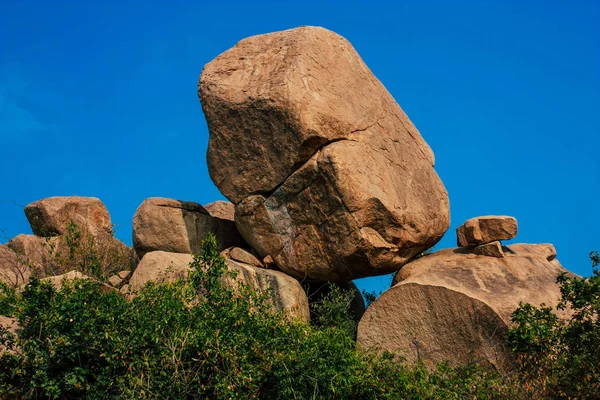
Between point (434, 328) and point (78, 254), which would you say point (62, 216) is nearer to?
point (78, 254)

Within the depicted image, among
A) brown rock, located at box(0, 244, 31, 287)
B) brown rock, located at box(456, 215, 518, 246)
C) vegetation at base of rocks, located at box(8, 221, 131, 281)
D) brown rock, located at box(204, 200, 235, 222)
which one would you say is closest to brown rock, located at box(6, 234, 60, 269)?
vegetation at base of rocks, located at box(8, 221, 131, 281)

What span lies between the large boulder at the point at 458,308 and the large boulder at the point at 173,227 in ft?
15.2

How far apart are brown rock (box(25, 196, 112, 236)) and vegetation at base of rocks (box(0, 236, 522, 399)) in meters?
9.44

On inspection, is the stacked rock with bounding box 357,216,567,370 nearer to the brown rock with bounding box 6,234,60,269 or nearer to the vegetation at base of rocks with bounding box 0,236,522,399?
the vegetation at base of rocks with bounding box 0,236,522,399

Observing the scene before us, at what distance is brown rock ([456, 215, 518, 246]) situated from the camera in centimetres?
1480

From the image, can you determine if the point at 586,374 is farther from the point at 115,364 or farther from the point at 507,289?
the point at 115,364

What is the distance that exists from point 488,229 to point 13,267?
42.2 feet

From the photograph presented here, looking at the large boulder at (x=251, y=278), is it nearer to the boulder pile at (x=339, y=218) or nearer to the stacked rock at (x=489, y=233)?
the boulder pile at (x=339, y=218)

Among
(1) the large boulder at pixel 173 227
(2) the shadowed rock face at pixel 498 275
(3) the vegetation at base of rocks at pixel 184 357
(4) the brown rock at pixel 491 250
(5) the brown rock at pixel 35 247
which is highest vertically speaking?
(5) the brown rock at pixel 35 247

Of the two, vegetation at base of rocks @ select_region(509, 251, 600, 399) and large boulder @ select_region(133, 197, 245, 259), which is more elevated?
large boulder @ select_region(133, 197, 245, 259)

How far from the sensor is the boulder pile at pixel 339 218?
13.6 meters

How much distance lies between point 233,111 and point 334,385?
6256 millimetres

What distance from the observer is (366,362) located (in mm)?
11586

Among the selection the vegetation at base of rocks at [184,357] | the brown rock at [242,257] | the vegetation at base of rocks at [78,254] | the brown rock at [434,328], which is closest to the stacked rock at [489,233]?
the brown rock at [434,328]
